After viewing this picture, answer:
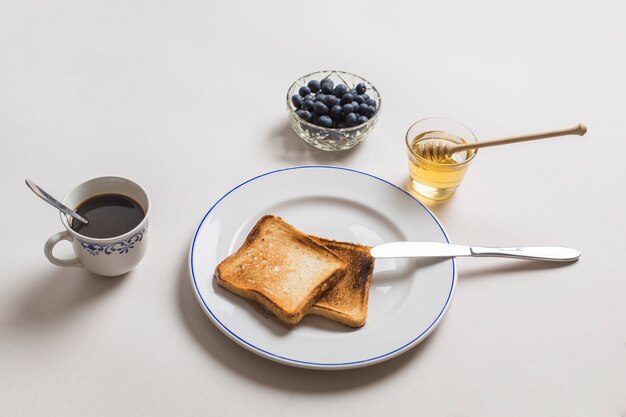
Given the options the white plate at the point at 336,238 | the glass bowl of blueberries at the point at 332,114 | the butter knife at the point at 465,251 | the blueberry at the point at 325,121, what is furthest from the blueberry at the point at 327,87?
the butter knife at the point at 465,251

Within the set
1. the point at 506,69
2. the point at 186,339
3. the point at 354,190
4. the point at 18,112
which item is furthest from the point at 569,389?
the point at 18,112

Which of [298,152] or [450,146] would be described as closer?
[450,146]

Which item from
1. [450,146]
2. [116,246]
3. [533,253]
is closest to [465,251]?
[533,253]

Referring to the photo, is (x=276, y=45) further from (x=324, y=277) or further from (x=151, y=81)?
(x=324, y=277)

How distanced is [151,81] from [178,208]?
59 centimetres

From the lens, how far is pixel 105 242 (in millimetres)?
1340

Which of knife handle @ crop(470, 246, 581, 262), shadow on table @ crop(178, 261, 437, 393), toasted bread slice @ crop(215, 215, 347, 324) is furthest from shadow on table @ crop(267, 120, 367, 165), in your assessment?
shadow on table @ crop(178, 261, 437, 393)

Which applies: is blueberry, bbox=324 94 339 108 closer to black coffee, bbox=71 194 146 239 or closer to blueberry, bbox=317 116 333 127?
blueberry, bbox=317 116 333 127

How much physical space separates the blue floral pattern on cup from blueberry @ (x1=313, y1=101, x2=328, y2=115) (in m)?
0.64

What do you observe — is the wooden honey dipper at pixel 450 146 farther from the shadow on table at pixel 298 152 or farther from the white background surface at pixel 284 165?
the shadow on table at pixel 298 152

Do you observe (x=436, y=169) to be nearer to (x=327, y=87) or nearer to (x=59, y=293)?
(x=327, y=87)

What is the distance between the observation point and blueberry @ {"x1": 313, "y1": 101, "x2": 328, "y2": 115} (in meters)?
1.77

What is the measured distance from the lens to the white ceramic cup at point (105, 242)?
53.1 inches

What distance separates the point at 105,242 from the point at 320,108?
74 cm
